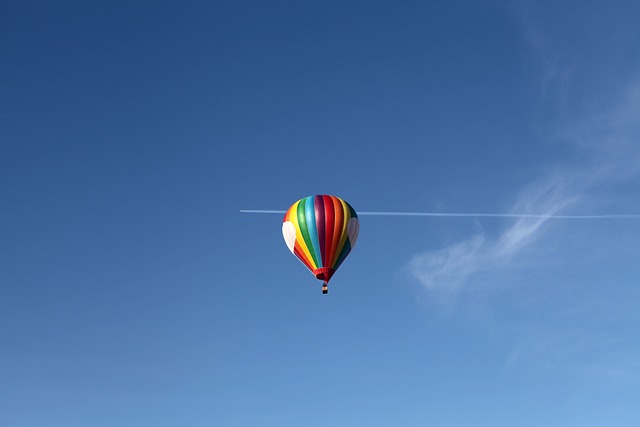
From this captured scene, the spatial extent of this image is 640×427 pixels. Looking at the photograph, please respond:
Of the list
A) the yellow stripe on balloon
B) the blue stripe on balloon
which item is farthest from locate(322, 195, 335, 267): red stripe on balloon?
the yellow stripe on balloon

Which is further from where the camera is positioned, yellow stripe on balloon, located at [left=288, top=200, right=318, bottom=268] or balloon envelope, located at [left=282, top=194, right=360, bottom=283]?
yellow stripe on balloon, located at [left=288, top=200, right=318, bottom=268]

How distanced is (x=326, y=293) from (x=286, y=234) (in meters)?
8.78

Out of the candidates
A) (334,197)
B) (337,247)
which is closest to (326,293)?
(337,247)

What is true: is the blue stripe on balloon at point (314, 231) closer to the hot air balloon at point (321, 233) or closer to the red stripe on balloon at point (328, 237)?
the hot air balloon at point (321, 233)

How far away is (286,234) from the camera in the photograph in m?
71.9

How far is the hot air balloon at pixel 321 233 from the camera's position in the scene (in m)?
68.2

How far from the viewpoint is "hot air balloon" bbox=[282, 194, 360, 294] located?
6819cm

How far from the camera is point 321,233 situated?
68125 millimetres

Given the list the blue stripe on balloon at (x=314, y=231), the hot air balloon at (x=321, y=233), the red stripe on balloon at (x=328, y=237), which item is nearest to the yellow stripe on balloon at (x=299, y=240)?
the hot air balloon at (x=321, y=233)

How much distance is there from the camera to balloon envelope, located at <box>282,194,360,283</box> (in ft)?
224

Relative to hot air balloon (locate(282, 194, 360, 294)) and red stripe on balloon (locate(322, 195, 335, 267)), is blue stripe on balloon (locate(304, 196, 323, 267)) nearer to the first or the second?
hot air balloon (locate(282, 194, 360, 294))

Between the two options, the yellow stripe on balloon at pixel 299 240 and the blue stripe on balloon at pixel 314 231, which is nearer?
the blue stripe on balloon at pixel 314 231

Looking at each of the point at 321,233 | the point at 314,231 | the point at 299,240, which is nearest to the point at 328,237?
the point at 321,233

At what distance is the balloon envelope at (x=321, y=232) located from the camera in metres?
68.2
